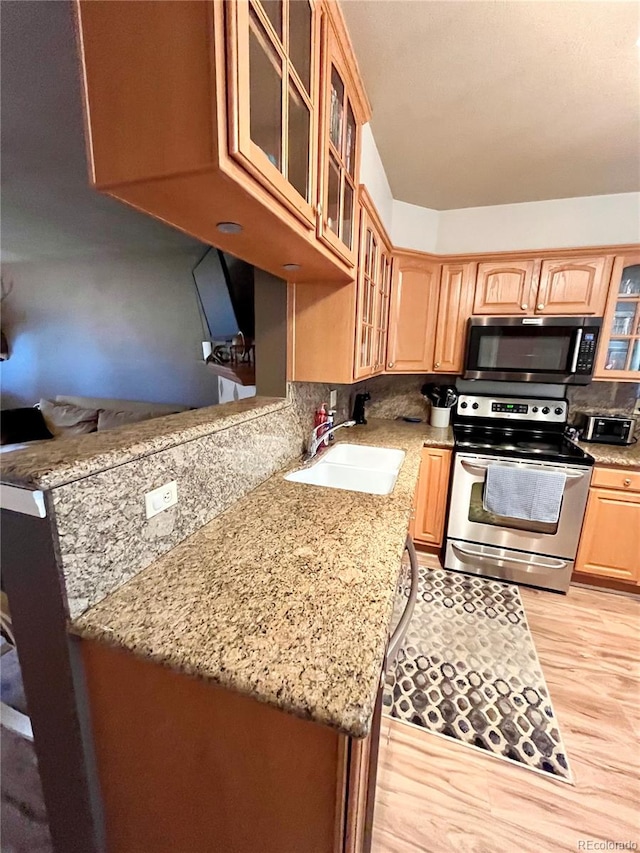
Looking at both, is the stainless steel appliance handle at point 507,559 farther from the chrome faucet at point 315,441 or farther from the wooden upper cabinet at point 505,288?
the wooden upper cabinet at point 505,288

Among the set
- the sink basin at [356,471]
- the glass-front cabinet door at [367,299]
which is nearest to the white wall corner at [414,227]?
the glass-front cabinet door at [367,299]

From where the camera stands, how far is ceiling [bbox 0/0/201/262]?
1069mm

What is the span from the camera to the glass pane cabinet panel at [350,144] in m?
1.31

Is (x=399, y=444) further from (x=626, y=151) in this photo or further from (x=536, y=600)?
(x=626, y=151)

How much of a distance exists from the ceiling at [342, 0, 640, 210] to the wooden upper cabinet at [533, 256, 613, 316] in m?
0.45

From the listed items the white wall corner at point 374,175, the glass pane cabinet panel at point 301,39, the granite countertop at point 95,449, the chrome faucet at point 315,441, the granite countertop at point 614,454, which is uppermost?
the white wall corner at point 374,175

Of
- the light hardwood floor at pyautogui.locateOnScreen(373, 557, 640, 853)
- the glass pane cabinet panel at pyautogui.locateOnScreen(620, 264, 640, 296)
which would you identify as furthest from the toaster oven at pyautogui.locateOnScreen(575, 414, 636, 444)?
the light hardwood floor at pyautogui.locateOnScreen(373, 557, 640, 853)

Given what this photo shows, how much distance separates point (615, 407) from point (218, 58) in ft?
10.3

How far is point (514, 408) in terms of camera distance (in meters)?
2.50

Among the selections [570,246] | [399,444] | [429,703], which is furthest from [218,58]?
[570,246]

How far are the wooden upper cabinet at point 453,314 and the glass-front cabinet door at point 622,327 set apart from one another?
86 cm

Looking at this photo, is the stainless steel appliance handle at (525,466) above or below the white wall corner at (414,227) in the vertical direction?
below

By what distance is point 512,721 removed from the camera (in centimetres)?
142

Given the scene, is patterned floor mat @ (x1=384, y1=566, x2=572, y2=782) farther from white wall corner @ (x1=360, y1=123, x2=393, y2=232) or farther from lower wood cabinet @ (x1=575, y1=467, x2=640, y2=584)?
white wall corner @ (x1=360, y1=123, x2=393, y2=232)
